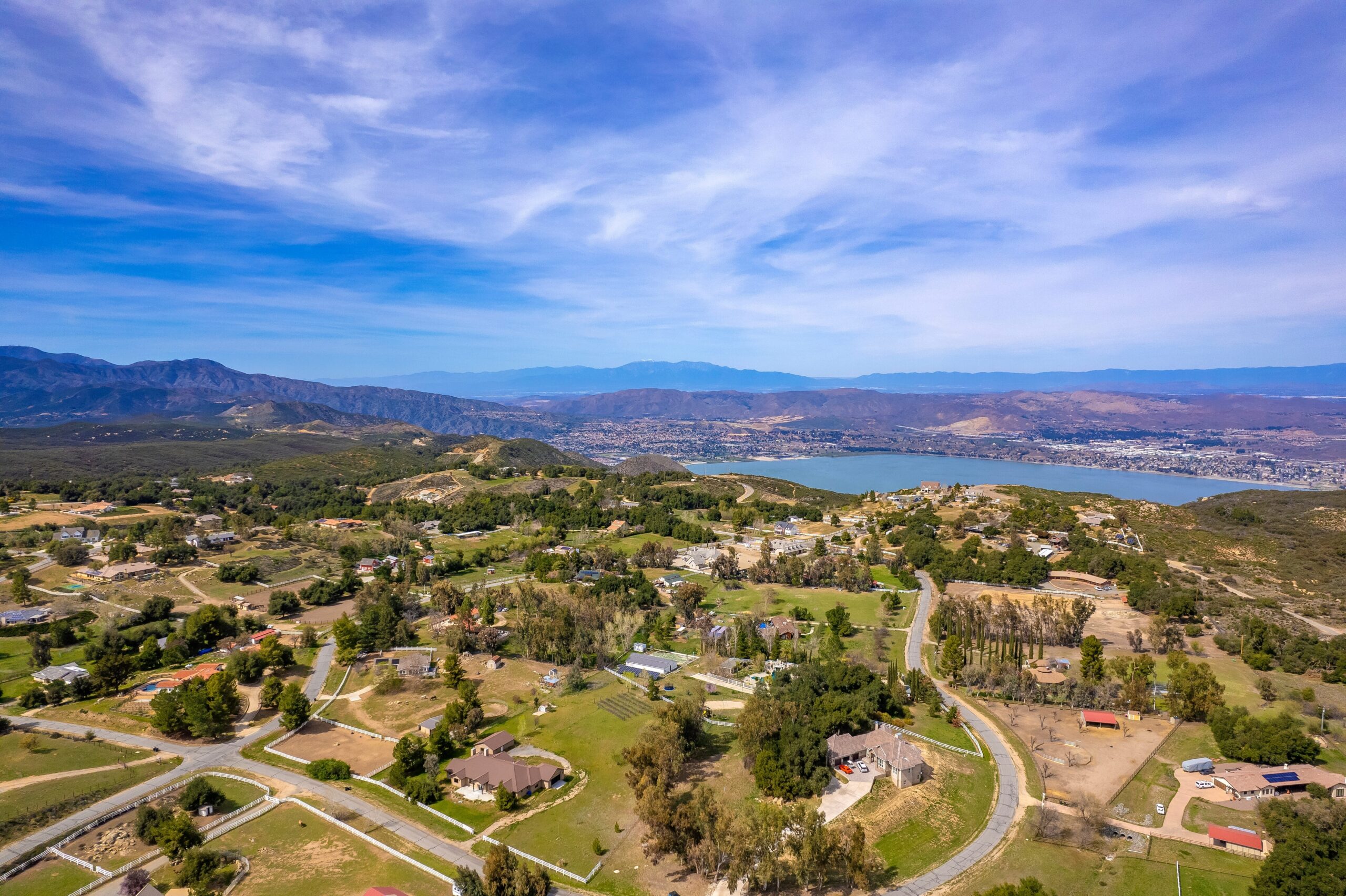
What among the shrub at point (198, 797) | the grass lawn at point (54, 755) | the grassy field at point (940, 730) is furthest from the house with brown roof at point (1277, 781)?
the grass lawn at point (54, 755)

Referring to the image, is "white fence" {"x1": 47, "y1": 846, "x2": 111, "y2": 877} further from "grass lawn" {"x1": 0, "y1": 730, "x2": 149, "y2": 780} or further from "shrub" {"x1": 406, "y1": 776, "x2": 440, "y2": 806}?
"shrub" {"x1": 406, "y1": 776, "x2": 440, "y2": 806}

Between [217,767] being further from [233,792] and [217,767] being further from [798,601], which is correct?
[798,601]

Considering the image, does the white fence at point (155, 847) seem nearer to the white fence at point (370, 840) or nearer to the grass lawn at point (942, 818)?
the white fence at point (370, 840)

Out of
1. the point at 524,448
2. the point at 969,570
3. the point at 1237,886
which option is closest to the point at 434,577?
the point at 969,570

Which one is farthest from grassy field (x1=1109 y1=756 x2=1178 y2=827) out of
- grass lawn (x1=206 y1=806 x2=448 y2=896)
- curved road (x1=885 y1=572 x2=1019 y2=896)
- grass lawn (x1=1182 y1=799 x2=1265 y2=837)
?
grass lawn (x1=206 y1=806 x2=448 y2=896)

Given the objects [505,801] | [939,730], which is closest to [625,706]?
[505,801]

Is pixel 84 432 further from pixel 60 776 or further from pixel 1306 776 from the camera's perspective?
pixel 1306 776
